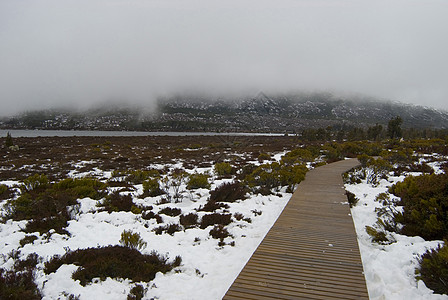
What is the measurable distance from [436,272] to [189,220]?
18.2 ft

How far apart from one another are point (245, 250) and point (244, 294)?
7.23 feet

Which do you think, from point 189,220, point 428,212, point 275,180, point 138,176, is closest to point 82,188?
point 138,176

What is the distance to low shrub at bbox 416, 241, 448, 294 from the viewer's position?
3.44 m

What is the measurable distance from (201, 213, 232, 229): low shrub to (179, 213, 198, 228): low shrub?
0.83 ft

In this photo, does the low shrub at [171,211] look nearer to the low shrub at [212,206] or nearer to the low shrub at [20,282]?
the low shrub at [212,206]

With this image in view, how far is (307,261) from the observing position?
13.8 ft

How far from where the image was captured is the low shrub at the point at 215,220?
6841 mm

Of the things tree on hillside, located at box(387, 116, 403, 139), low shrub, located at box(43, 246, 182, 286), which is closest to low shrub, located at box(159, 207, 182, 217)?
low shrub, located at box(43, 246, 182, 286)

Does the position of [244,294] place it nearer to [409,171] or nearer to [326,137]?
[409,171]

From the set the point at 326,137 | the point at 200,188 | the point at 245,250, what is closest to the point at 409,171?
the point at 200,188

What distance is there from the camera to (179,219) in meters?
7.20

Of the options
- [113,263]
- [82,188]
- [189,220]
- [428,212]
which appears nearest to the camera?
[113,263]

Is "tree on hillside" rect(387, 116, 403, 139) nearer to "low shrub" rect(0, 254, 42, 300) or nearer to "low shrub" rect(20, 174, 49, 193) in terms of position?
"low shrub" rect(20, 174, 49, 193)

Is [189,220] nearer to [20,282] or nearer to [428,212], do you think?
[20,282]
